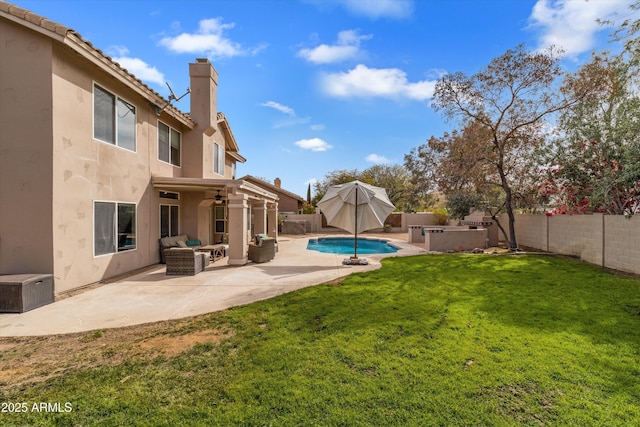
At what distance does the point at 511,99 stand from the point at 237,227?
14.6m

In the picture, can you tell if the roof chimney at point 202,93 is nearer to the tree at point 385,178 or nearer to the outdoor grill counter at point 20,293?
the outdoor grill counter at point 20,293

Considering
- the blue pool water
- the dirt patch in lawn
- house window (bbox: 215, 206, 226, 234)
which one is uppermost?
house window (bbox: 215, 206, 226, 234)

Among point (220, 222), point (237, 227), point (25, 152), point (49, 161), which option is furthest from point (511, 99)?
point (25, 152)

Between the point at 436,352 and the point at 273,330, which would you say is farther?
the point at 273,330

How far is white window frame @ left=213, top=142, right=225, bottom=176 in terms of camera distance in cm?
1650

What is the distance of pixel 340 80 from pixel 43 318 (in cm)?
1949

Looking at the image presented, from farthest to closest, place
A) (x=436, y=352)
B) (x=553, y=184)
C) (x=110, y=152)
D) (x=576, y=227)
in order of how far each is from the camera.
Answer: (x=553, y=184), (x=576, y=227), (x=110, y=152), (x=436, y=352)

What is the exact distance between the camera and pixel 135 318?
237 inches

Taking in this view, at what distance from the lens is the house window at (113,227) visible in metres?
8.67

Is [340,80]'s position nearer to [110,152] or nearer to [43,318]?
[110,152]

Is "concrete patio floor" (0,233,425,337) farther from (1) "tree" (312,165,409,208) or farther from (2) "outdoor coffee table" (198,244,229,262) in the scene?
(1) "tree" (312,165,409,208)

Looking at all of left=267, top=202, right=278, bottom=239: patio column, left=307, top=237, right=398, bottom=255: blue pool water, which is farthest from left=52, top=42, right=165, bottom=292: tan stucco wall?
left=307, top=237, right=398, bottom=255: blue pool water

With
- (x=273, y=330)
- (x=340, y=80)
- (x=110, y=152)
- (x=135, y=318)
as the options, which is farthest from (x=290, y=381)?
(x=340, y=80)

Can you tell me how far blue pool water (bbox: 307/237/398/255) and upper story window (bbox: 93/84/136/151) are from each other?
1175cm
